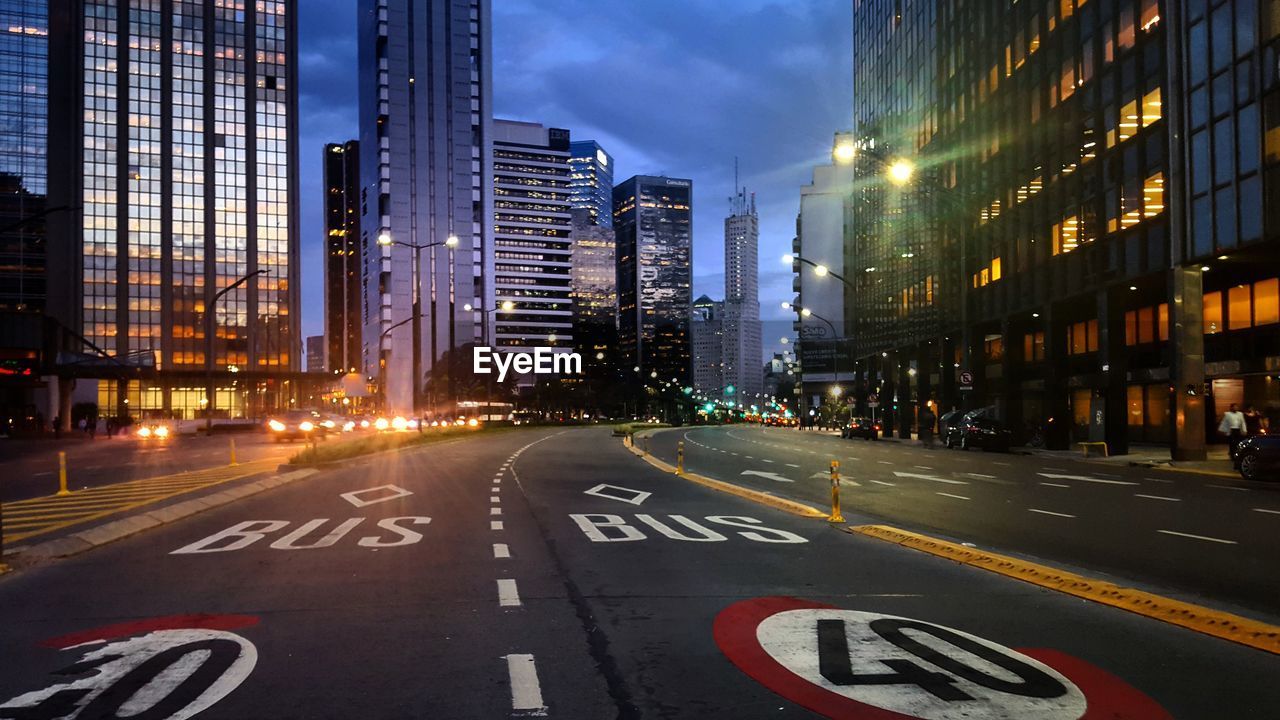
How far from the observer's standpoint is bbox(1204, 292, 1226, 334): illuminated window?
39.8 meters

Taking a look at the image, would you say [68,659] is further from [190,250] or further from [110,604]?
[190,250]

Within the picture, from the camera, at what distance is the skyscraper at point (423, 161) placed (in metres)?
156

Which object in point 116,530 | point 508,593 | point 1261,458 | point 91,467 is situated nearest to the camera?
point 508,593

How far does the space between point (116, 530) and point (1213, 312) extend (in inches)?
1695

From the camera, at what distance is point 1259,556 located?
10805 mm

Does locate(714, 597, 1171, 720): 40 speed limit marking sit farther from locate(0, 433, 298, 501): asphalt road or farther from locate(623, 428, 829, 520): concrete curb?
locate(0, 433, 298, 501): asphalt road

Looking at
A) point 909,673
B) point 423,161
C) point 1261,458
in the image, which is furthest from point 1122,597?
point 423,161

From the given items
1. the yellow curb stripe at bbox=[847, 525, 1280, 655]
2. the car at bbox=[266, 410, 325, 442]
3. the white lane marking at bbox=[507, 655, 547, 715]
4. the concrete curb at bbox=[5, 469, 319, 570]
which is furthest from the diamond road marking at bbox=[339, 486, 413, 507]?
the car at bbox=[266, 410, 325, 442]

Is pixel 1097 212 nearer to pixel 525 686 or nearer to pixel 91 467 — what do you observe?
pixel 91 467

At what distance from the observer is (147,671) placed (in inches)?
233

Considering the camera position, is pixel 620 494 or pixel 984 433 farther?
pixel 984 433

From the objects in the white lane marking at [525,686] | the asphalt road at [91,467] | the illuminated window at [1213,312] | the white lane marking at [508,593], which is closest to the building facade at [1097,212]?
the illuminated window at [1213,312]

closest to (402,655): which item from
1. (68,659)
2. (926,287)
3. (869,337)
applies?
(68,659)

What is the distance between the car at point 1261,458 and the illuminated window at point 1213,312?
20.5 m
